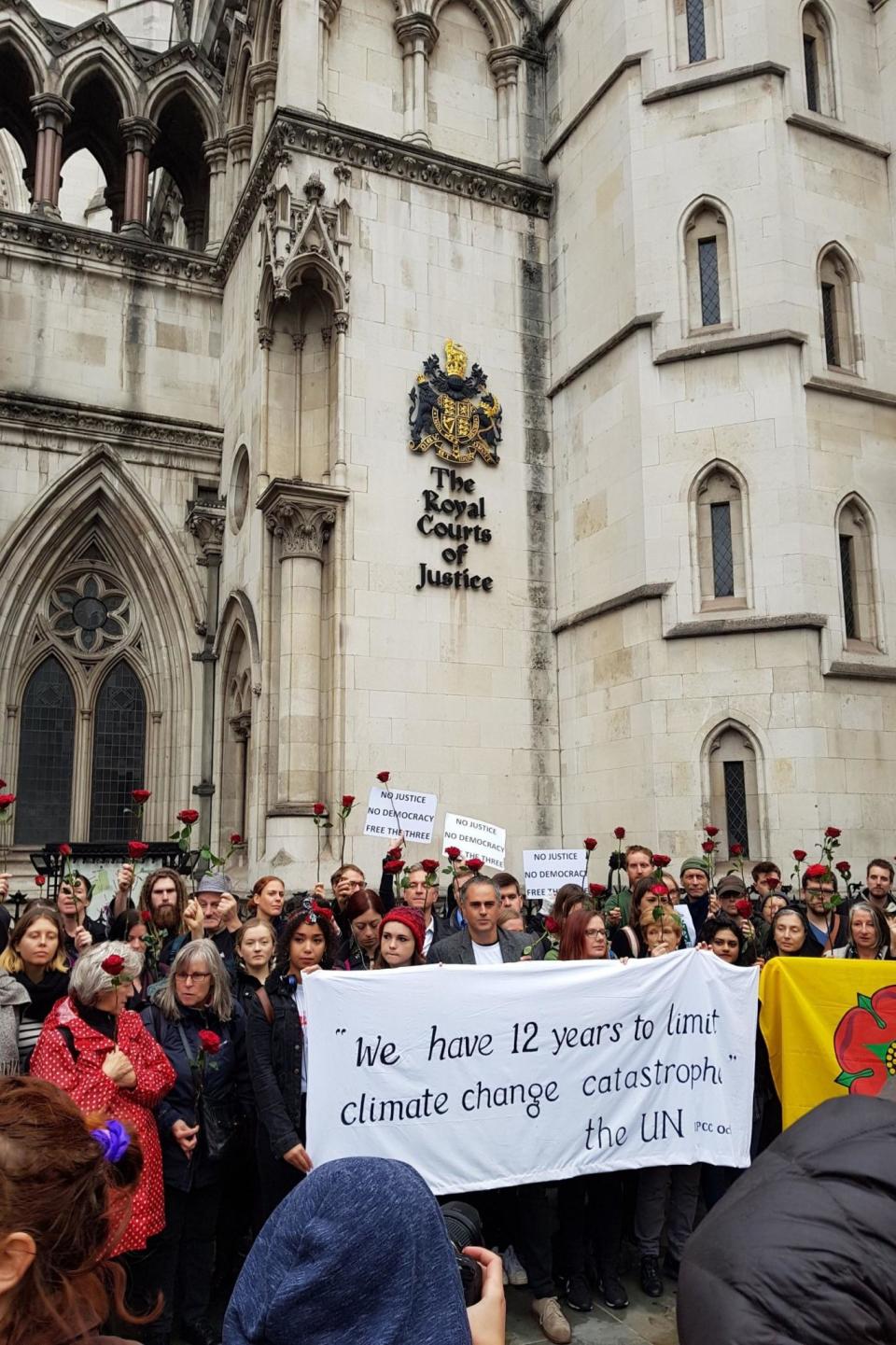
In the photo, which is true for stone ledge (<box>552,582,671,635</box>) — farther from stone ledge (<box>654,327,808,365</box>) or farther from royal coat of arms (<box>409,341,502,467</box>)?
stone ledge (<box>654,327,808,365</box>)

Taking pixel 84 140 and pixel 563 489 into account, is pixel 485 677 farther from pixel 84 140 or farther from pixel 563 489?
pixel 84 140

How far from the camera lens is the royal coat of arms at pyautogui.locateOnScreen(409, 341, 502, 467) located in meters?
15.3

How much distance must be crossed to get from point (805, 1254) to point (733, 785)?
12234 mm

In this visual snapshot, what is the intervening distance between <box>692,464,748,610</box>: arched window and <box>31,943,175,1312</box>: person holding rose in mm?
10558

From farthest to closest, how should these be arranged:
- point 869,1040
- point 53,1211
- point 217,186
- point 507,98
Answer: point 217,186 < point 507,98 < point 869,1040 < point 53,1211

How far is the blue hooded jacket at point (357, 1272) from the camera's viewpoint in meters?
1.38

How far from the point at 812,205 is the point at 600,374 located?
11.8ft

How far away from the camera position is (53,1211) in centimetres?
156

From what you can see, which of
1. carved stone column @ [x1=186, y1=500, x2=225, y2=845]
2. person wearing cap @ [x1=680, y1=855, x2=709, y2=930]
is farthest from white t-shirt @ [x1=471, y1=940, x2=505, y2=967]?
carved stone column @ [x1=186, y1=500, x2=225, y2=845]

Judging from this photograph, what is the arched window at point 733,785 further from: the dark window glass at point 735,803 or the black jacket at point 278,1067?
the black jacket at point 278,1067

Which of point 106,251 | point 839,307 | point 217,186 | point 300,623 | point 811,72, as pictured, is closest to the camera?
point 300,623

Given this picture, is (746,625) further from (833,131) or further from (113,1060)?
(113,1060)

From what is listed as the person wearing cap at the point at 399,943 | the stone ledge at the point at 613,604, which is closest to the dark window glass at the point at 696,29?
the stone ledge at the point at 613,604

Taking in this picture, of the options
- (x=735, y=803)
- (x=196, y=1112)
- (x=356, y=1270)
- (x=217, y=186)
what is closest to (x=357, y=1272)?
(x=356, y=1270)
